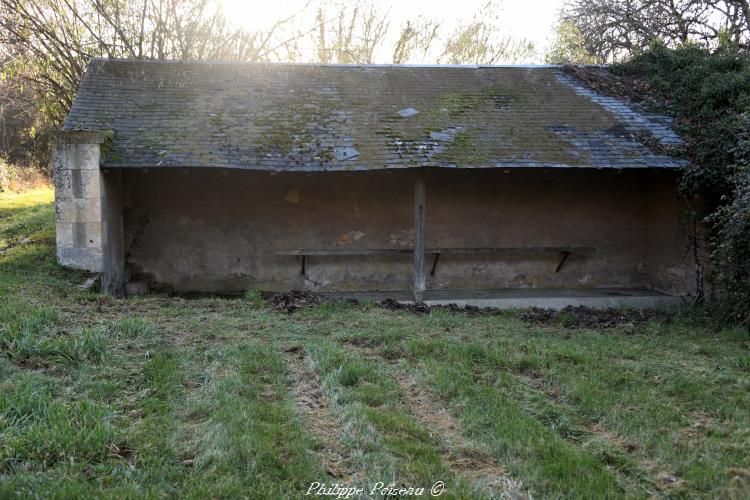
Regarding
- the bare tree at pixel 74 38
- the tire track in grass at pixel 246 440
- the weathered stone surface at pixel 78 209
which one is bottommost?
the tire track in grass at pixel 246 440

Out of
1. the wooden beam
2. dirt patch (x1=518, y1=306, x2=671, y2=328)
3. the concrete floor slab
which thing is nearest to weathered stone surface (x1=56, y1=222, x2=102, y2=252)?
the concrete floor slab

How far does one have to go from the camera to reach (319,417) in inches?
157

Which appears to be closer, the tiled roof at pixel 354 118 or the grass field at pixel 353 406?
the grass field at pixel 353 406

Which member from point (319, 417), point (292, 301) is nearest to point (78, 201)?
point (292, 301)

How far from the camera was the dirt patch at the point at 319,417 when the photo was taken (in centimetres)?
325

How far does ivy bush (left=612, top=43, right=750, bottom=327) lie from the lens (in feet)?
22.8

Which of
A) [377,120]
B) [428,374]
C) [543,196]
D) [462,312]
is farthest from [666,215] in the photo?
[428,374]

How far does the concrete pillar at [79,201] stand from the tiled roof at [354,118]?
1.10ft

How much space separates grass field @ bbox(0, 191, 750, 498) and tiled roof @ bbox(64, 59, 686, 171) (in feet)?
8.84

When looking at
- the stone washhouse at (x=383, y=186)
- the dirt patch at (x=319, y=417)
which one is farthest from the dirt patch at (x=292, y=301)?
the dirt patch at (x=319, y=417)

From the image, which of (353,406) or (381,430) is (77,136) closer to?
(353,406)

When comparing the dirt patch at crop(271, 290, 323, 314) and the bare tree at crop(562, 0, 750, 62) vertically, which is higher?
the bare tree at crop(562, 0, 750, 62)

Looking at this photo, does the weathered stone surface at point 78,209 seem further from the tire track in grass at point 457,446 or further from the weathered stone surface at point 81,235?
the tire track in grass at point 457,446

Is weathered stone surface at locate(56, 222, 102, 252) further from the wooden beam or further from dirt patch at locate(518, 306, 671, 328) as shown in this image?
dirt patch at locate(518, 306, 671, 328)
